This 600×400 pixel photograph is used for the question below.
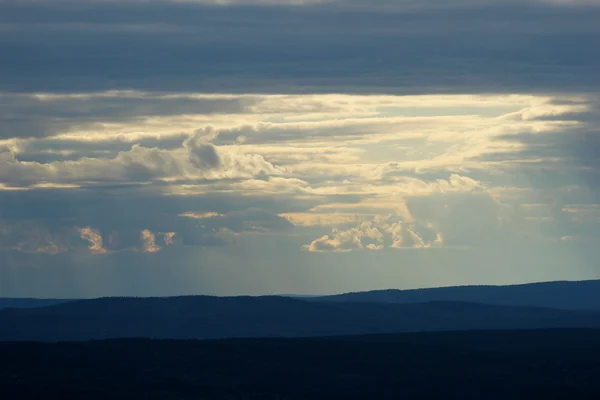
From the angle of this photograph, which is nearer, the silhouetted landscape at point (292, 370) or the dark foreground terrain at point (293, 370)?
the dark foreground terrain at point (293, 370)

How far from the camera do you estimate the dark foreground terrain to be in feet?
385

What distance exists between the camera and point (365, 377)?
4995 inches

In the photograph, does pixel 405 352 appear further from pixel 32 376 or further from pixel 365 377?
pixel 32 376

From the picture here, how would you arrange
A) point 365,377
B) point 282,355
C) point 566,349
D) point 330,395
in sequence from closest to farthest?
point 330,395 < point 365,377 < point 282,355 < point 566,349

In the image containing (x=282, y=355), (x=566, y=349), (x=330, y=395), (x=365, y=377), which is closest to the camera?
(x=330, y=395)

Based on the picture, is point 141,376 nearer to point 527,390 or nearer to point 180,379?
point 180,379

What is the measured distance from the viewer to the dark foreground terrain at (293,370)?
11725cm

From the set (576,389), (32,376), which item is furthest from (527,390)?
(32,376)

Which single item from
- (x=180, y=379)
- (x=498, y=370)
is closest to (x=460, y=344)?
(x=498, y=370)

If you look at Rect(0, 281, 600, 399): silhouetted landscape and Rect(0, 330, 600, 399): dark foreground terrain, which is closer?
Rect(0, 330, 600, 399): dark foreground terrain

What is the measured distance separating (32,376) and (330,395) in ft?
96.5

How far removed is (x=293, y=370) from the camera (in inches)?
5103

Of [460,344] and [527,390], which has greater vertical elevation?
[460,344]

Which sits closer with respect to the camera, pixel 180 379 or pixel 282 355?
pixel 180 379
